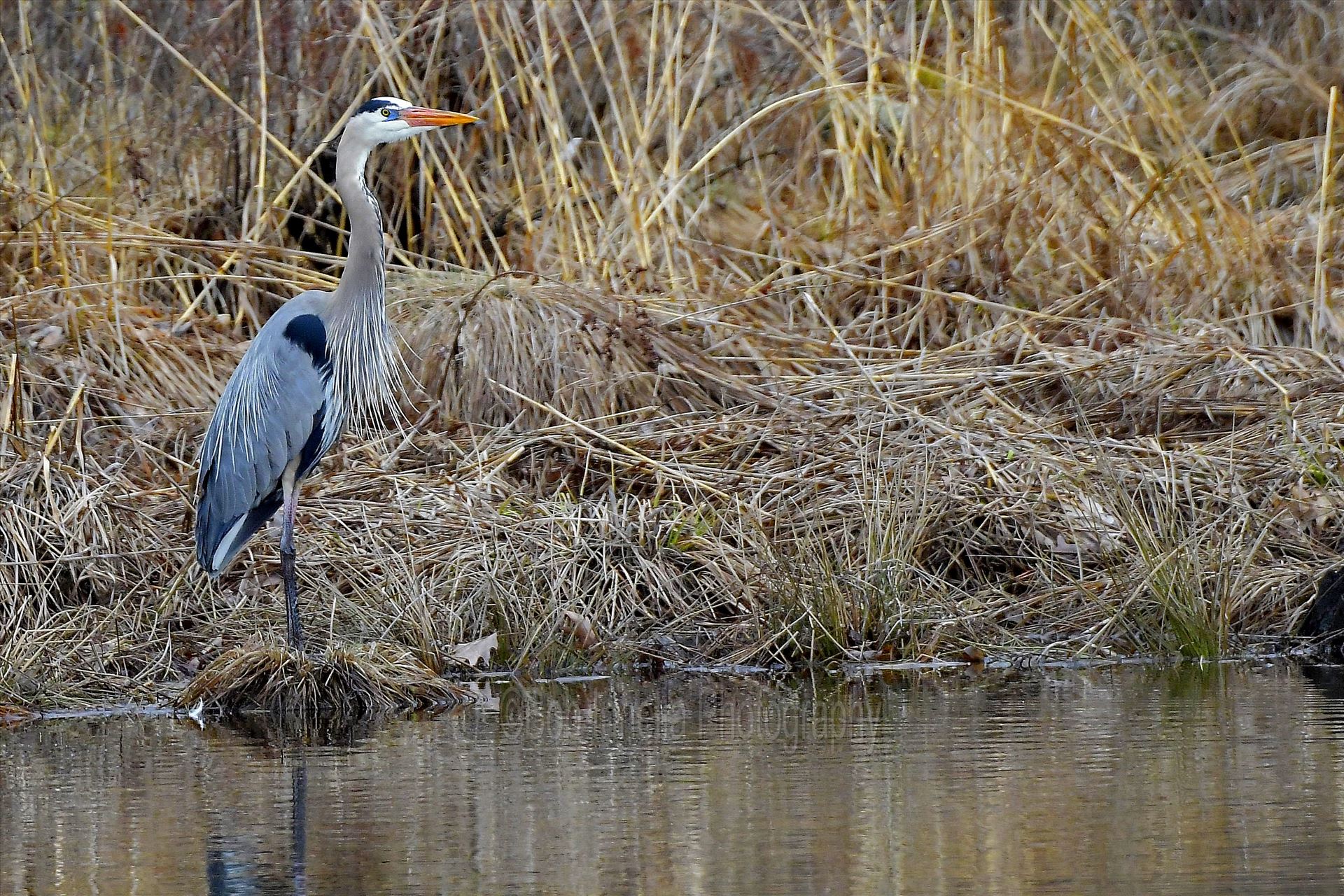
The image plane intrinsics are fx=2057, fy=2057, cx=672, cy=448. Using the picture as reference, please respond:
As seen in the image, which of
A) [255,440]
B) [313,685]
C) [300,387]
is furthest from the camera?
[300,387]

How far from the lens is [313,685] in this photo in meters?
6.02

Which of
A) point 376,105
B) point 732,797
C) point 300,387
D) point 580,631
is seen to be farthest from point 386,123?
point 732,797

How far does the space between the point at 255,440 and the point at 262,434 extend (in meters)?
0.03

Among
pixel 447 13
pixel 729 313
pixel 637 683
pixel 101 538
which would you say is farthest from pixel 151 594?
pixel 447 13

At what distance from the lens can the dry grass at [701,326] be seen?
7.00 metres

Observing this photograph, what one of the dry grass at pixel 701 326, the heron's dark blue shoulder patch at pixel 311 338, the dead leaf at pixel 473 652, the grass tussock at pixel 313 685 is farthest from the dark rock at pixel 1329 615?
the heron's dark blue shoulder patch at pixel 311 338

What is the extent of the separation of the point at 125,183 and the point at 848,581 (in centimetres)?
489

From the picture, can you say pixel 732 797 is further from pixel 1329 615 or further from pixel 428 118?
pixel 428 118

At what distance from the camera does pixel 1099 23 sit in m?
9.91

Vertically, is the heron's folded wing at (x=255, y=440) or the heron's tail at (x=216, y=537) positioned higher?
the heron's folded wing at (x=255, y=440)

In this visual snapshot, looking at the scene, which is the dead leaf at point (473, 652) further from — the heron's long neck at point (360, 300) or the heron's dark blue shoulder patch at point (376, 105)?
the heron's dark blue shoulder patch at point (376, 105)

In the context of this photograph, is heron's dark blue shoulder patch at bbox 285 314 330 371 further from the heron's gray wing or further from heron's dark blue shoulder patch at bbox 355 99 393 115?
heron's dark blue shoulder patch at bbox 355 99 393 115

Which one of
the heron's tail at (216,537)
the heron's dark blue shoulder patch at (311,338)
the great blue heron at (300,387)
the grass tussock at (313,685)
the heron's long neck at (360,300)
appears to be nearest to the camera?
the grass tussock at (313,685)

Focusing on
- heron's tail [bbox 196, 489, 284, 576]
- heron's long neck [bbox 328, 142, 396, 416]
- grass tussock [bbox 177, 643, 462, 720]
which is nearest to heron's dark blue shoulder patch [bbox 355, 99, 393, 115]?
heron's long neck [bbox 328, 142, 396, 416]
